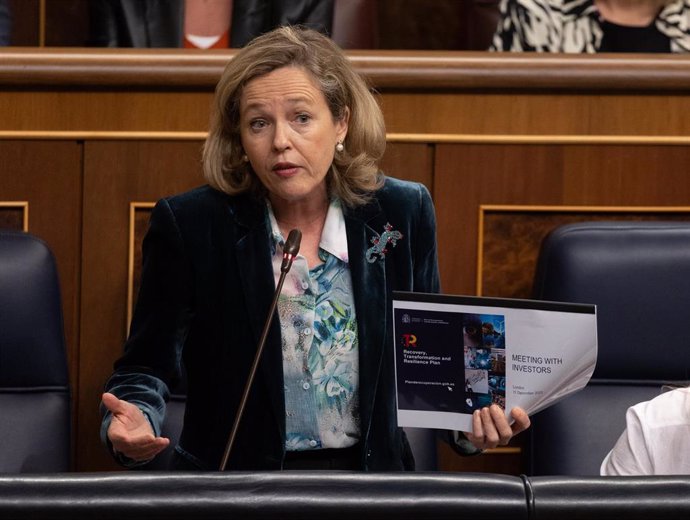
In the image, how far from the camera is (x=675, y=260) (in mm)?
1416

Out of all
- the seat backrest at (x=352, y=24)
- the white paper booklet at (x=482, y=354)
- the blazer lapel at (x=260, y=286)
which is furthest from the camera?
the seat backrest at (x=352, y=24)

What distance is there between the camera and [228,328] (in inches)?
49.7

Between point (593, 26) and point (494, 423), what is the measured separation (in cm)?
97

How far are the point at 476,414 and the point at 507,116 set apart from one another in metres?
0.65

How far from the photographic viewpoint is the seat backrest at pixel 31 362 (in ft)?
4.54

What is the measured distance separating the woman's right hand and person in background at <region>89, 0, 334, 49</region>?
94 cm

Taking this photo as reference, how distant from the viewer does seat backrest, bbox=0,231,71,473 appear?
1.38 meters

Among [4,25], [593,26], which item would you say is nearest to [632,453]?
[593,26]

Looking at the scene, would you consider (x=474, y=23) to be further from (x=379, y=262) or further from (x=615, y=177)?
(x=379, y=262)

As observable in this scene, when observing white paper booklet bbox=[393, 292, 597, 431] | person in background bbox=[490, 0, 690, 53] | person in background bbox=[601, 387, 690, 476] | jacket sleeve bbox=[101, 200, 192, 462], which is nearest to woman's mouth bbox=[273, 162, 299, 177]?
jacket sleeve bbox=[101, 200, 192, 462]

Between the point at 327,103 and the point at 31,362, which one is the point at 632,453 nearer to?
the point at 327,103

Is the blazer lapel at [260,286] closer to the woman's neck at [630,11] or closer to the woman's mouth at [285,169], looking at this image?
the woman's mouth at [285,169]

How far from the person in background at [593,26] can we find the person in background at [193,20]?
0.33 m

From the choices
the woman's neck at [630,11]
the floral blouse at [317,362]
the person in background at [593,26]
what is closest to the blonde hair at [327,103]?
the floral blouse at [317,362]
